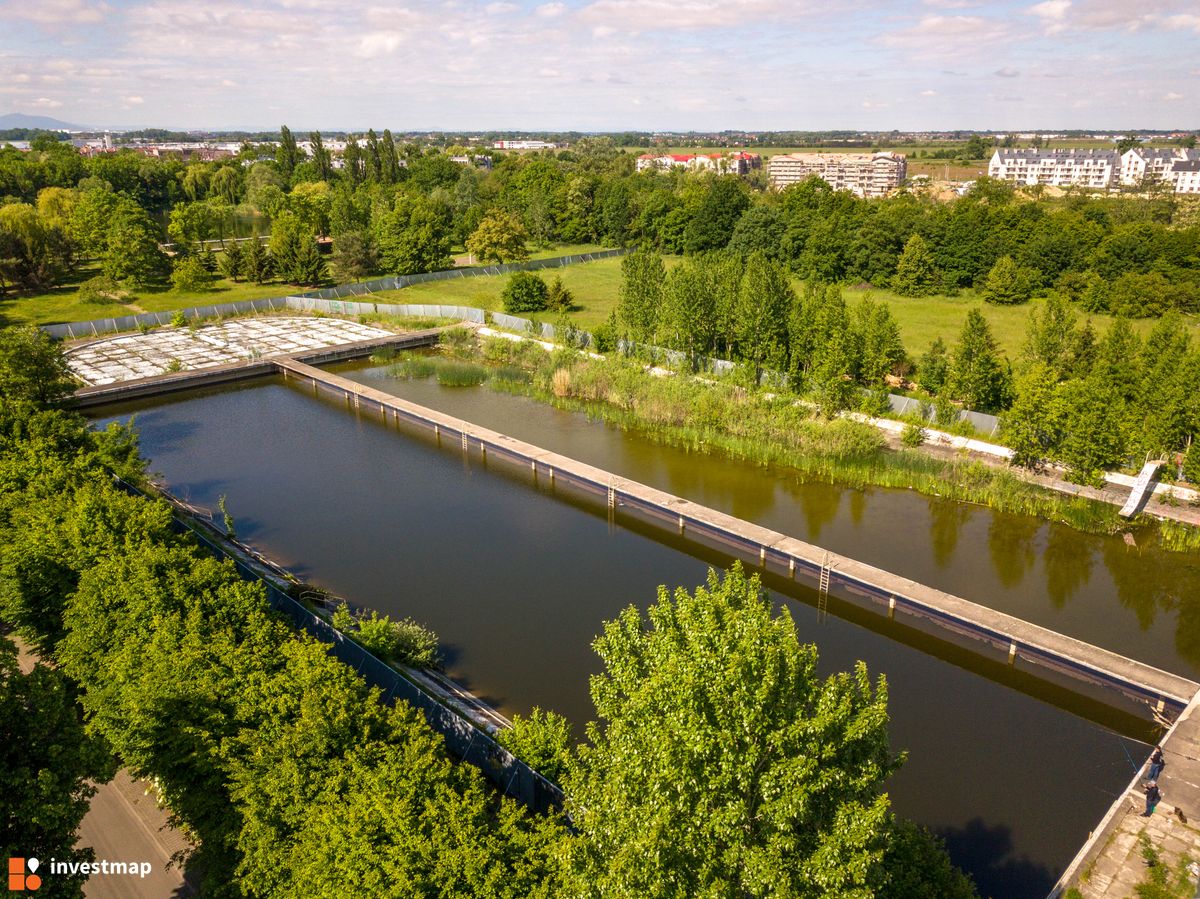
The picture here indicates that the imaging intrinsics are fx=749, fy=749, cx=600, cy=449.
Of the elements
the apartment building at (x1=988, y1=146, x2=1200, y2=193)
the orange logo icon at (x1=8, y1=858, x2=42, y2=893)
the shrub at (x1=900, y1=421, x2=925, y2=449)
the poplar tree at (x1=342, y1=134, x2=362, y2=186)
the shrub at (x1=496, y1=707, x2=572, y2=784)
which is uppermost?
→ the apartment building at (x1=988, y1=146, x2=1200, y2=193)

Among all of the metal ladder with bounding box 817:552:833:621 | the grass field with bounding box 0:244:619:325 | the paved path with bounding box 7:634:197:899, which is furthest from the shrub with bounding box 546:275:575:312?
the paved path with bounding box 7:634:197:899

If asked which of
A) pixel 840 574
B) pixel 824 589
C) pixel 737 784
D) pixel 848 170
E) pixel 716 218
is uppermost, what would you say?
pixel 848 170

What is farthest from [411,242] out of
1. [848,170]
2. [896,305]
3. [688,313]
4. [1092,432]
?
[848,170]

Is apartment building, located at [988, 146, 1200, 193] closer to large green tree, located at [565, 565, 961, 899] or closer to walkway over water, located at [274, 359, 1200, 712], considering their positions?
walkway over water, located at [274, 359, 1200, 712]

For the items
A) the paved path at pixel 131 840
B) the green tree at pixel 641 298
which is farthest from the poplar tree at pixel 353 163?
the paved path at pixel 131 840

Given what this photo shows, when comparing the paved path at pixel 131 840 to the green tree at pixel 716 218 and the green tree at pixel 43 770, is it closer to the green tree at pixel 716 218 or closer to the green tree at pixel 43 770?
the green tree at pixel 43 770

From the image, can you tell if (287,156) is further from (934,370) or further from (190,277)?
(934,370)
